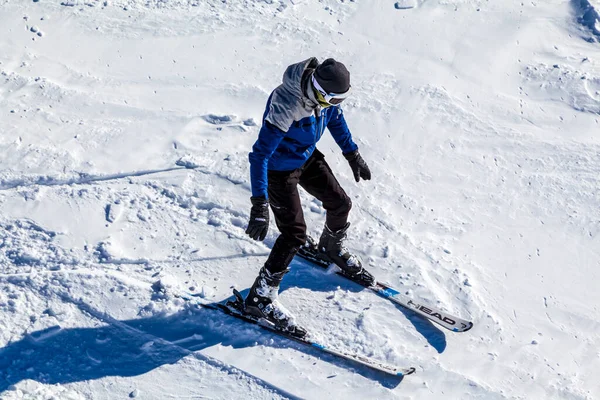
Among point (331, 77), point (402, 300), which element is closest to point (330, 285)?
point (402, 300)

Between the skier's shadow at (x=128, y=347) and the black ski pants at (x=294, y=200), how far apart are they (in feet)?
2.08

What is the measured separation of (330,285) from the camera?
5.43m

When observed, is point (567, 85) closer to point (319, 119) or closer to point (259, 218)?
point (319, 119)

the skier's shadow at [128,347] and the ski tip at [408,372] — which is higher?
the ski tip at [408,372]

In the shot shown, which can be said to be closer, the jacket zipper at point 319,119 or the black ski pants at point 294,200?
the jacket zipper at point 319,119

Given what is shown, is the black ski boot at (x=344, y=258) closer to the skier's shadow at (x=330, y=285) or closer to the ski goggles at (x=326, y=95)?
Result: the skier's shadow at (x=330, y=285)

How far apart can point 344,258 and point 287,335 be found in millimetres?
864

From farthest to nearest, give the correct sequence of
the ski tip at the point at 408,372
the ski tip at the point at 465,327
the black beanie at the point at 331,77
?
the ski tip at the point at 465,327 → the ski tip at the point at 408,372 → the black beanie at the point at 331,77

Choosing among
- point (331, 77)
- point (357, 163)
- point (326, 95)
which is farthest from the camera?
point (357, 163)

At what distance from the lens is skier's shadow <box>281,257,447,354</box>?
5137 mm

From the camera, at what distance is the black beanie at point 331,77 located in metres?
4.20

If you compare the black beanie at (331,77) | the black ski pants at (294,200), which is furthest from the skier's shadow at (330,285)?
the black beanie at (331,77)

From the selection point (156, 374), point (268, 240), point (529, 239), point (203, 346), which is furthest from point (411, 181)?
point (156, 374)

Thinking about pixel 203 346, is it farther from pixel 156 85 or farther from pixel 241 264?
pixel 156 85
